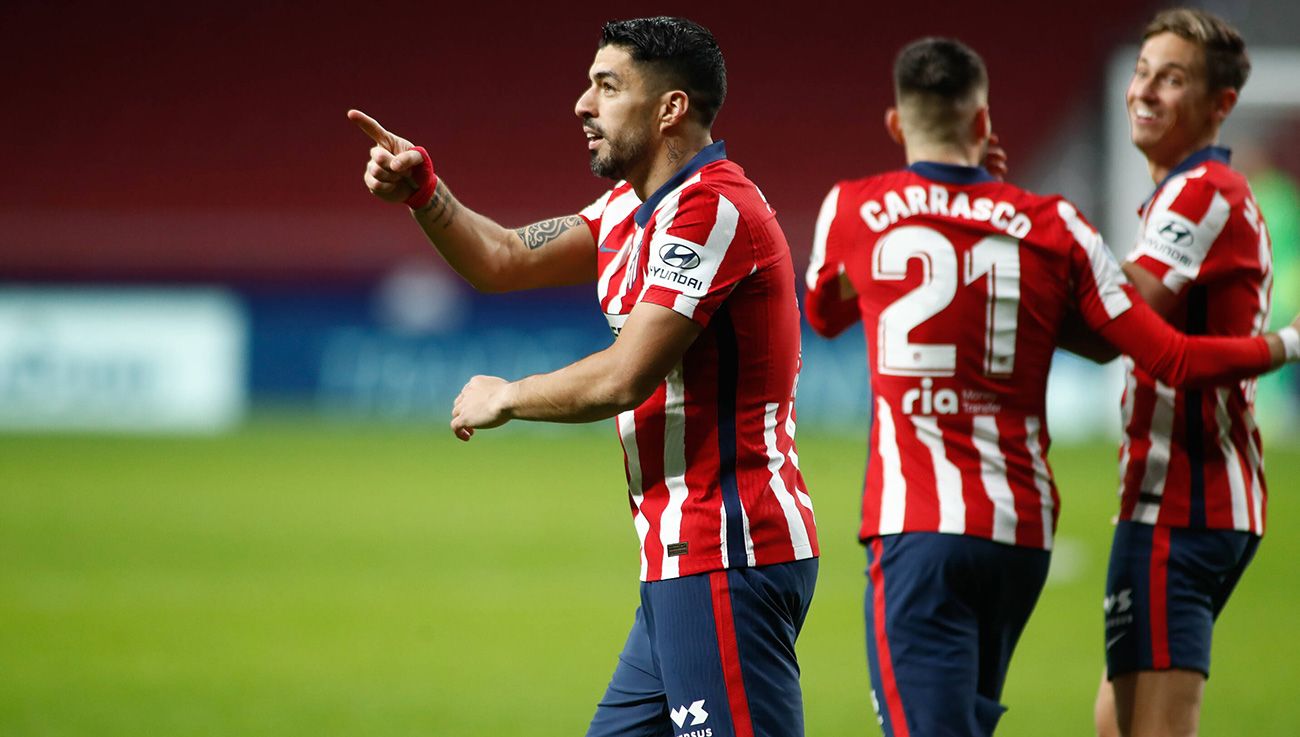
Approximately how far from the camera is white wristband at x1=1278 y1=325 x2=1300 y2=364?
4020mm

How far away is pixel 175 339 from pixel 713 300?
16.6 m

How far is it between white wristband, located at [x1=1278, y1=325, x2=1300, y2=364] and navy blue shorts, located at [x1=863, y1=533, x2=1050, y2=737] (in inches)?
32.4

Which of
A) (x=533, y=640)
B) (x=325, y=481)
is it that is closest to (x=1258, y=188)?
(x=325, y=481)

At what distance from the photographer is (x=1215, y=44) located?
4320mm

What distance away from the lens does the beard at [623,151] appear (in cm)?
358

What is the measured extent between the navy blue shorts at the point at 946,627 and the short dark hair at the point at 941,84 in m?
1.12

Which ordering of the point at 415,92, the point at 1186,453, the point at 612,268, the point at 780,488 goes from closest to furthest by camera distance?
the point at 780,488 < the point at 612,268 < the point at 1186,453 < the point at 415,92

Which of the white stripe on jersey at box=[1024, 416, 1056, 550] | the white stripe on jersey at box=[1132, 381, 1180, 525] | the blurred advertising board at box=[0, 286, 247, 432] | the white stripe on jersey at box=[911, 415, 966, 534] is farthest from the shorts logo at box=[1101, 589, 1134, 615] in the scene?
the blurred advertising board at box=[0, 286, 247, 432]

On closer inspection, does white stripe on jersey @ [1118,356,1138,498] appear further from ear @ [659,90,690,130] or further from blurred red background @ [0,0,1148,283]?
blurred red background @ [0,0,1148,283]

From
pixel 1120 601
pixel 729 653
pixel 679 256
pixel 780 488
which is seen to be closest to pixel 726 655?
pixel 729 653

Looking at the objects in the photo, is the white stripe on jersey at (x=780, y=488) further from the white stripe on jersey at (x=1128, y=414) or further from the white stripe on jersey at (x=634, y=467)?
the white stripe on jersey at (x=1128, y=414)

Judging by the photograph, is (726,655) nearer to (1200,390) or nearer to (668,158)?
(668,158)

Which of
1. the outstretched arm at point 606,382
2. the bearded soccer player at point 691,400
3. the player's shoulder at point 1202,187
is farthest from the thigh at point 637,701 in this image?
the player's shoulder at point 1202,187

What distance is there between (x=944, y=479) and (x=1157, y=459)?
67cm
